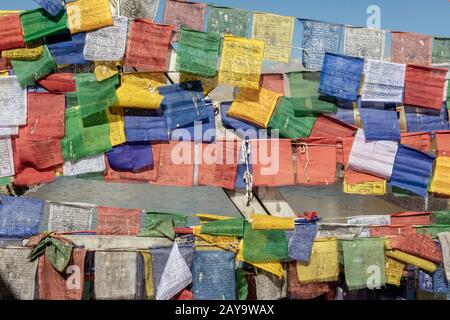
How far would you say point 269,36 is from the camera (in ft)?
18.3

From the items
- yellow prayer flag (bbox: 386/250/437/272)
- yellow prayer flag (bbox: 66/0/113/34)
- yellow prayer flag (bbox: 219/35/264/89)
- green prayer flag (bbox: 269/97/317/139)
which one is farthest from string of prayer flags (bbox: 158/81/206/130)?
yellow prayer flag (bbox: 386/250/437/272)

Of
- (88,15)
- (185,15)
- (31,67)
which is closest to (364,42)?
(185,15)

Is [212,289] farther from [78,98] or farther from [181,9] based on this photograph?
[181,9]

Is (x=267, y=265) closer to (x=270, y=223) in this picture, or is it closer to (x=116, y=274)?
(x=270, y=223)

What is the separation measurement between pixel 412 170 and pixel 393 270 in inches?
48.2

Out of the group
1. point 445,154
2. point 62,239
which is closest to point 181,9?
point 62,239

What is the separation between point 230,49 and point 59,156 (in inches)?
91.8

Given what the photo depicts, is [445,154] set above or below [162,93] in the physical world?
below

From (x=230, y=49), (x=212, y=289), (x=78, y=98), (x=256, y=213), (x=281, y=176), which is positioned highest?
(x=230, y=49)

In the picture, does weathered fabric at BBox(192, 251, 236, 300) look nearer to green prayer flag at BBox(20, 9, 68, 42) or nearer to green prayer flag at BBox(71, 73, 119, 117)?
green prayer flag at BBox(71, 73, 119, 117)

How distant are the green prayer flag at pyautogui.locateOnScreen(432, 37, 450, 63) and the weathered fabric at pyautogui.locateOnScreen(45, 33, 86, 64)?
4167 mm

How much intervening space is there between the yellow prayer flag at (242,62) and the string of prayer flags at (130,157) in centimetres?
124

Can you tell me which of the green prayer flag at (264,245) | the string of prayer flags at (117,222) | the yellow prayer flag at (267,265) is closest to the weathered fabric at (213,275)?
the yellow prayer flag at (267,265)

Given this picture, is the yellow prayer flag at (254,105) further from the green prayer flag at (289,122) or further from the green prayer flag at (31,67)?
the green prayer flag at (31,67)
